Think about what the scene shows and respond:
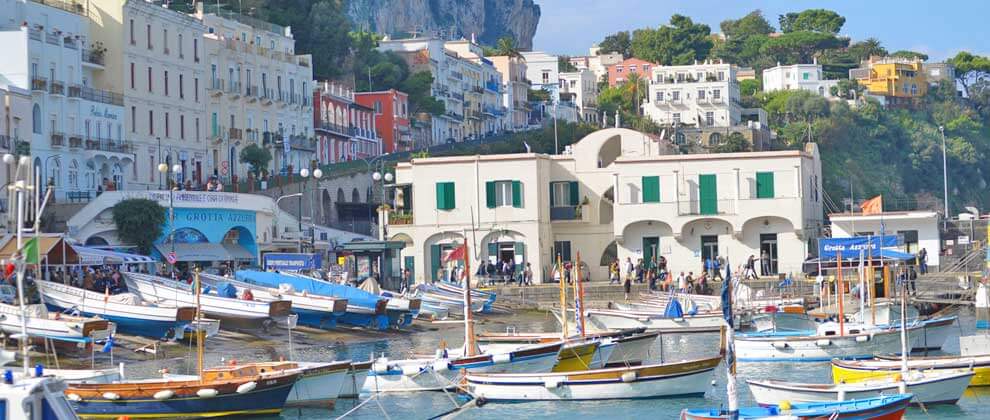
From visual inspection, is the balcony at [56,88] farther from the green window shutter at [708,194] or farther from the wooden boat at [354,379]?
the wooden boat at [354,379]

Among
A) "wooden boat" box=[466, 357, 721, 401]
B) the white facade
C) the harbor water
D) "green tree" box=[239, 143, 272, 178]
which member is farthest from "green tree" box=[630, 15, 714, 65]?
"wooden boat" box=[466, 357, 721, 401]

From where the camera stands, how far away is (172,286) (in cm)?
5491

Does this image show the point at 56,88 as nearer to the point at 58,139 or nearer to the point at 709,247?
the point at 58,139

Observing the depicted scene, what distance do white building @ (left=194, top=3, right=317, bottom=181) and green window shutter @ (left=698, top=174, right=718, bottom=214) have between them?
26.1 meters

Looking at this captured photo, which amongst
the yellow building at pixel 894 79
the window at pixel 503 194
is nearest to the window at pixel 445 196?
the window at pixel 503 194

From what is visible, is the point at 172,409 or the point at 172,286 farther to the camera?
the point at 172,286

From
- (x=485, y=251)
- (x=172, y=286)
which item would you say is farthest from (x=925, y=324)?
(x=485, y=251)

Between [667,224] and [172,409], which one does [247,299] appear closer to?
[172,409]

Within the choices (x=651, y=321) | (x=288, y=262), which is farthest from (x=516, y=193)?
(x=651, y=321)

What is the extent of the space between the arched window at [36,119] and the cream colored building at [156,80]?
7921 mm

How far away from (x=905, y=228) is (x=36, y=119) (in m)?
37.9

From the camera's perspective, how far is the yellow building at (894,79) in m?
192

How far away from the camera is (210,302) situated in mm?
52938

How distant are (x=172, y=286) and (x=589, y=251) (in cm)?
2724
